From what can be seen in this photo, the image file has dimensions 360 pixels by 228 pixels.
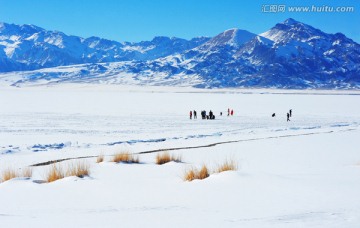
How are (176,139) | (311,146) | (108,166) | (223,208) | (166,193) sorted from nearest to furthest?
(223,208), (166,193), (108,166), (311,146), (176,139)

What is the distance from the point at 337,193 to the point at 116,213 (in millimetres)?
2766

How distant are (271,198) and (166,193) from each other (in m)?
1.58

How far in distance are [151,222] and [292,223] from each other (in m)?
1.48

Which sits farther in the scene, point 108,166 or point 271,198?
point 108,166

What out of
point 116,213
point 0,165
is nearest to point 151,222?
point 116,213

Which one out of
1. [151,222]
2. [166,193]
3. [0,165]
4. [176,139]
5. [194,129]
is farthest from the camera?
[194,129]

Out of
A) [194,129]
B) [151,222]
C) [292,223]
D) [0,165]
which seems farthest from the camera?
[194,129]

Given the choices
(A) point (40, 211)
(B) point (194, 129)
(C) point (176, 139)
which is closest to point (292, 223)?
(A) point (40, 211)

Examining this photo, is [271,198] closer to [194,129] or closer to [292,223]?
[292,223]

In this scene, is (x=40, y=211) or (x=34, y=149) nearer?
(x=40, y=211)

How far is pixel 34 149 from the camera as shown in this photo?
1680 centimetres

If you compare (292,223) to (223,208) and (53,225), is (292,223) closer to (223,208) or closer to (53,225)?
(223,208)

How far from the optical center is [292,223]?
427 cm

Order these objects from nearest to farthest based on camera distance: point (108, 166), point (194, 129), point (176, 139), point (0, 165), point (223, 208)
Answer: point (223, 208), point (108, 166), point (0, 165), point (176, 139), point (194, 129)
